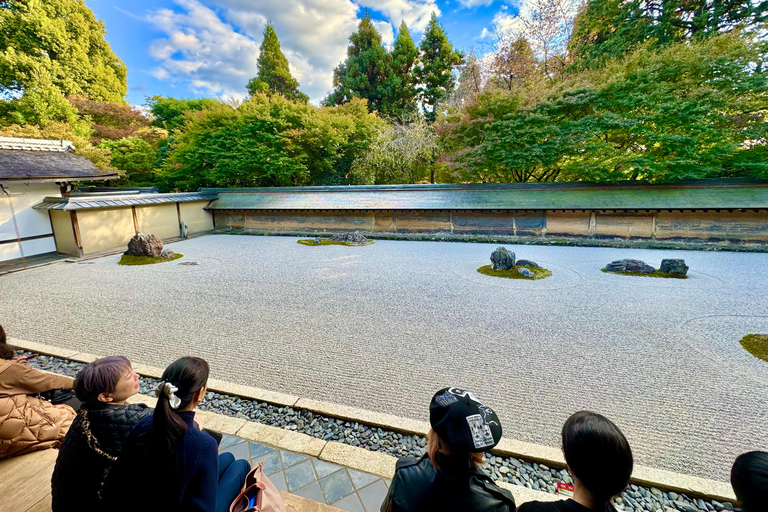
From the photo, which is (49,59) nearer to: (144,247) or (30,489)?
(144,247)

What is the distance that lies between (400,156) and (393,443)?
537 inches

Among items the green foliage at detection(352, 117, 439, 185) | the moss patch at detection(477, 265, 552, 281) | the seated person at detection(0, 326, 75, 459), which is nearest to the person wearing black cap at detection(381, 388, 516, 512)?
the seated person at detection(0, 326, 75, 459)

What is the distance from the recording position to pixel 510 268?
24.4ft

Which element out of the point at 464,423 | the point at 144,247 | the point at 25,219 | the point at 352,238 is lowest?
the point at 352,238

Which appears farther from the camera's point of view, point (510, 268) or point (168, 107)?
point (168, 107)

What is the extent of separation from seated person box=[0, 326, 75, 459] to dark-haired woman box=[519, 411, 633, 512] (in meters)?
2.99

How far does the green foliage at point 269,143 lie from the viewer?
14.8 metres

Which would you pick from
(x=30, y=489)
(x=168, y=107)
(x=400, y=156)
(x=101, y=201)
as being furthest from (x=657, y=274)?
(x=168, y=107)

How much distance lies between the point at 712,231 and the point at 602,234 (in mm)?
2540

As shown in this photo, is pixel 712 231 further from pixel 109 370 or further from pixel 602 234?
pixel 109 370

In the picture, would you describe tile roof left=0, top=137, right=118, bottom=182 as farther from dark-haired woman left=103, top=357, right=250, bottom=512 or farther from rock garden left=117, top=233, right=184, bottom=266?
dark-haired woman left=103, top=357, right=250, bottom=512

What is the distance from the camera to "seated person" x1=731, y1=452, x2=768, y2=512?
1042 millimetres

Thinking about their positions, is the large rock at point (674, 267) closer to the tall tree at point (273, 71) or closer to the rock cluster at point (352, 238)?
the rock cluster at point (352, 238)

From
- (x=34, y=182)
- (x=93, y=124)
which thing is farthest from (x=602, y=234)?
(x=93, y=124)
